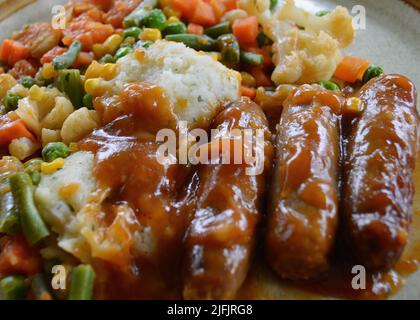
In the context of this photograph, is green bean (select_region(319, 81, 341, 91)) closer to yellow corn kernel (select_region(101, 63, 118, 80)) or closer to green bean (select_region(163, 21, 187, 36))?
green bean (select_region(163, 21, 187, 36))

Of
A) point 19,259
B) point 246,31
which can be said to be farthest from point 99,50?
point 19,259

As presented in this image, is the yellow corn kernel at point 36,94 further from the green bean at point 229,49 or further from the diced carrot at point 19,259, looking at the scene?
the green bean at point 229,49

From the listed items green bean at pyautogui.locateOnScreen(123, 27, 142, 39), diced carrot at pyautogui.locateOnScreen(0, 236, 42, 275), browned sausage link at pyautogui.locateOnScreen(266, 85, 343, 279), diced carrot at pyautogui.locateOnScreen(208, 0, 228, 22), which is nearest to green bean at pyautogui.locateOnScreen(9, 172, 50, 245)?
diced carrot at pyautogui.locateOnScreen(0, 236, 42, 275)

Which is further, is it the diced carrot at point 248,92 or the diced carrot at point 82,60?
the diced carrot at point 82,60

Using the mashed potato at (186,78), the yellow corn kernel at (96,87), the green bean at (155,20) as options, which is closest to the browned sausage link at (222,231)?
the mashed potato at (186,78)

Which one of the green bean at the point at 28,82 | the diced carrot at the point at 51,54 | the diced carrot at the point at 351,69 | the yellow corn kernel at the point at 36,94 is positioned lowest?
the diced carrot at the point at 351,69

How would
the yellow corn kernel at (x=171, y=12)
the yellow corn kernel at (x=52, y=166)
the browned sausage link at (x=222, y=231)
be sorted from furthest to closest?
Answer: the yellow corn kernel at (x=171, y=12) < the yellow corn kernel at (x=52, y=166) < the browned sausage link at (x=222, y=231)

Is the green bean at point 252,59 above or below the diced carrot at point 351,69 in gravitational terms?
above

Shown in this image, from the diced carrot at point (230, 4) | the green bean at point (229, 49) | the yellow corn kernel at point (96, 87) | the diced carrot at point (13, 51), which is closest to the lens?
the yellow corn kernel at point (96, 87)
